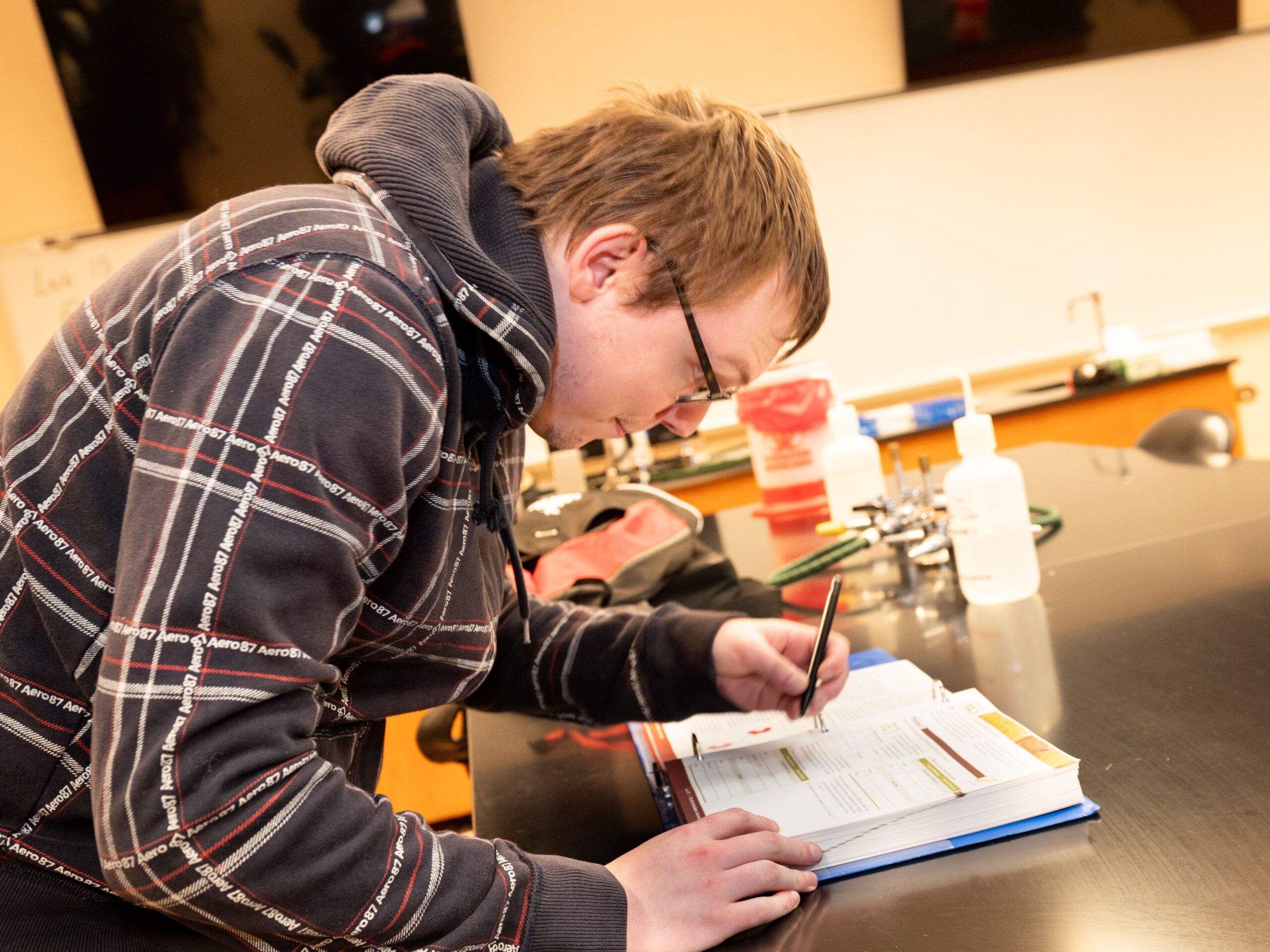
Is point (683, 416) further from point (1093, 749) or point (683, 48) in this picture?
point (683, 48)

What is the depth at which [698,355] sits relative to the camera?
85 centimetres

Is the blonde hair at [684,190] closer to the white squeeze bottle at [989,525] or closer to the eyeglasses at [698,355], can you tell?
the eyeglasses at [698,355]

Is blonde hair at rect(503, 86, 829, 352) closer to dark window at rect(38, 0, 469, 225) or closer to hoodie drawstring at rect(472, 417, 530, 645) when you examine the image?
hoodie drawstring at rect(472, 417, 530, 645)

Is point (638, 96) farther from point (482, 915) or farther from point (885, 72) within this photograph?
point (885, 72)

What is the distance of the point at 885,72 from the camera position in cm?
397

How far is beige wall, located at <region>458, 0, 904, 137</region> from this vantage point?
385cm

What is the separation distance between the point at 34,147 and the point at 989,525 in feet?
12.6

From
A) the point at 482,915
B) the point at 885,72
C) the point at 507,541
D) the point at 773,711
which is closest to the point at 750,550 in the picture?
the point at 773,711

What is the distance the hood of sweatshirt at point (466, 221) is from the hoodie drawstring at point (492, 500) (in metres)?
0.01

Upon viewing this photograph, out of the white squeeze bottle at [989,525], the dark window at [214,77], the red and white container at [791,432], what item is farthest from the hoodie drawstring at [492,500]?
the dark window at [214,77]

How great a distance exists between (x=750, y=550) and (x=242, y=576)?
4.34 feet

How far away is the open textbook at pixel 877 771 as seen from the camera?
2.33 ft

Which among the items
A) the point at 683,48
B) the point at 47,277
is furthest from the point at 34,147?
the point at 683,48

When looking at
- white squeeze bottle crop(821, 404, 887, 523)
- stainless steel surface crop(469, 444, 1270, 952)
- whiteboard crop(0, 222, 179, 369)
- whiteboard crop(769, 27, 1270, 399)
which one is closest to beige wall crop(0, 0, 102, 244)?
whiteboard crop(0, 222, 179, 369)
